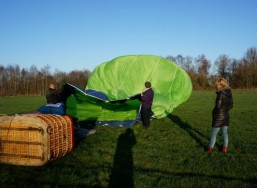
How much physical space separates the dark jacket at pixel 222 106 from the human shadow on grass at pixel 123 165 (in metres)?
2.12

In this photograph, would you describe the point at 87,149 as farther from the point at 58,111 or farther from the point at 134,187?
the point at 134,187

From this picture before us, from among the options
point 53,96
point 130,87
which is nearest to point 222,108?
point 53,96

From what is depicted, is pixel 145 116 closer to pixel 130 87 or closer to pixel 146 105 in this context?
pixel 146 105

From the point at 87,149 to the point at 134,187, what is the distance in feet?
9.58

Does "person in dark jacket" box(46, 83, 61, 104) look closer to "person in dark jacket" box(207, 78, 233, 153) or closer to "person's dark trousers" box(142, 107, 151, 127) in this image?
"person's dark trousers" box(142, 107, 151, 127)

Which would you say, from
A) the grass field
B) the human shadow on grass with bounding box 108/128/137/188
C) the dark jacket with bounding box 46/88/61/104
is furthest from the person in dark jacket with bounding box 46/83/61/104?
the human shadow on grass with bounding box 108/128/137/188

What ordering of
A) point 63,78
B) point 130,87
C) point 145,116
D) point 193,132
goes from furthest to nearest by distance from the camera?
point 63,78 < point 130,87 < point 145,116 < point 193,132

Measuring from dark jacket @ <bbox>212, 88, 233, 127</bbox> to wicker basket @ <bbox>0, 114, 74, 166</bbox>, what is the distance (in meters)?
3.51

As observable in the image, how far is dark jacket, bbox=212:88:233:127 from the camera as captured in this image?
750 centimetres

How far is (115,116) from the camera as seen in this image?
12672mm

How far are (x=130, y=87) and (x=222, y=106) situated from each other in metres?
7.28

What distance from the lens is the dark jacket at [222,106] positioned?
7496 mm

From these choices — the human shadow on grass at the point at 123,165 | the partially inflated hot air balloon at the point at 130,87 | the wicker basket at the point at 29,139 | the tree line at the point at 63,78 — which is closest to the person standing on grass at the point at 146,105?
the partially inflated hot air balloon at the point at 130,87

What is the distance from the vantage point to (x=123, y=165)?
6.44 m
